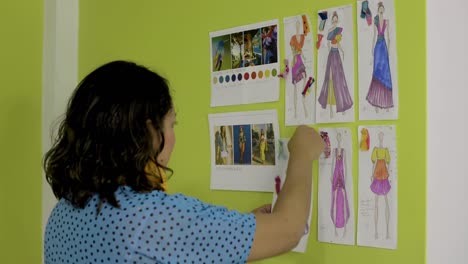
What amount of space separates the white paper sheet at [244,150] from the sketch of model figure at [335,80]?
16 centimetres

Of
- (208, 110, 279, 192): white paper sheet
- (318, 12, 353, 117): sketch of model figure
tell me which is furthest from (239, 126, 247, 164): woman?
(318, 12, 353, 117): sketch of model figure

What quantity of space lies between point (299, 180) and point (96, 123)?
0.45 metres

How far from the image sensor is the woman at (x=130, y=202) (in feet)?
2.92

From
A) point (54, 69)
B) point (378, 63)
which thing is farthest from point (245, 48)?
point (54, 69)

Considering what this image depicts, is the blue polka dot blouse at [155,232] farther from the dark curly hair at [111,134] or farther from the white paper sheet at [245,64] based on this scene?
the white paper sheet at [245,64]

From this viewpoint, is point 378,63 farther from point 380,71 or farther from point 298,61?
point 298,61

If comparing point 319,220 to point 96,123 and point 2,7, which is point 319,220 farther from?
point 2,7

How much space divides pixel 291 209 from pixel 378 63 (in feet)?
1.32

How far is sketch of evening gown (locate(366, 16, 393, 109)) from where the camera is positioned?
111 cm

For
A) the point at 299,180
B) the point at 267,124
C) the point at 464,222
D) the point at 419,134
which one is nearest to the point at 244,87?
the point at 267,124

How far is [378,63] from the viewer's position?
113cm

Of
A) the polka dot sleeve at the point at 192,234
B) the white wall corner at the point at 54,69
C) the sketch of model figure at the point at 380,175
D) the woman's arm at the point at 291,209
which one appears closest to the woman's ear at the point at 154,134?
the polka dot sleeve at the point at 192,234

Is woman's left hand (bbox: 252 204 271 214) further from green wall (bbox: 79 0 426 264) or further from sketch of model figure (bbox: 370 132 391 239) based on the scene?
sketch of model figure (bbox: 370 132 391 239)

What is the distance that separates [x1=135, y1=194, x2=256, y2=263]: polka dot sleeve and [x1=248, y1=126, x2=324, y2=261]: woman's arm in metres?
0.03
